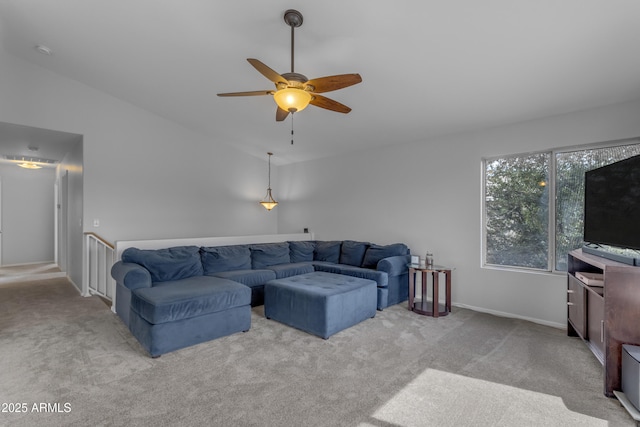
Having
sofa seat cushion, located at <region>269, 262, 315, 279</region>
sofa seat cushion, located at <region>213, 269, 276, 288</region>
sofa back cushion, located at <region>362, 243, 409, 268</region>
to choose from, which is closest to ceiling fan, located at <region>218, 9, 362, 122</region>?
sofa seat cushion, located at <region>213, 269, 276, 288</region>

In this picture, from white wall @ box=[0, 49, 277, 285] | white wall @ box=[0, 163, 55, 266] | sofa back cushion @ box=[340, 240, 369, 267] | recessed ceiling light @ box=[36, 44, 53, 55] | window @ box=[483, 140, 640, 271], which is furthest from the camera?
white wall @ box=[0, 163, 55, 266]

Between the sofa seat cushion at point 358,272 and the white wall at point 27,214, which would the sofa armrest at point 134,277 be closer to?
the sofa seat cushion at point 358,272

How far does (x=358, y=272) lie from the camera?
4.38m

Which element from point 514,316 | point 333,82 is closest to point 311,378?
point 333,82

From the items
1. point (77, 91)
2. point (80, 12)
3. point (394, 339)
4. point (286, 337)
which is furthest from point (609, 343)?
point (77, 91)

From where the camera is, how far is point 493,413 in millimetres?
1967

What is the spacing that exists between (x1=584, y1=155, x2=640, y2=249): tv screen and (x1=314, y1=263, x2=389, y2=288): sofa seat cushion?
2159 mm

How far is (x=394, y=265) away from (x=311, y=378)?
2.27 m

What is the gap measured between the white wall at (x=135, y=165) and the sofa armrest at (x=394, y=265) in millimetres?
3343

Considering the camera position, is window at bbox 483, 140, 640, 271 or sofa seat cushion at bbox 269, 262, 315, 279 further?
sofa seat cushion at bbox 269, 262, 315, 279

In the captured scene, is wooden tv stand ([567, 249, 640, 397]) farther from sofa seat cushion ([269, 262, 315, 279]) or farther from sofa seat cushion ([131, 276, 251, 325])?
sofa seat cushion ([269, 262, 315, 279])

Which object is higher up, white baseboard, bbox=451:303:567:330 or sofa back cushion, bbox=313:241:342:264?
sofa back cushion, bbox=313:241:342:264

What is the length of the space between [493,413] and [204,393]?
189cm

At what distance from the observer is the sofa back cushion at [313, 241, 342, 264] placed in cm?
527
